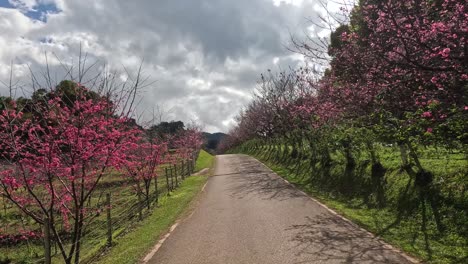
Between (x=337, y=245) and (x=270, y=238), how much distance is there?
1.57m

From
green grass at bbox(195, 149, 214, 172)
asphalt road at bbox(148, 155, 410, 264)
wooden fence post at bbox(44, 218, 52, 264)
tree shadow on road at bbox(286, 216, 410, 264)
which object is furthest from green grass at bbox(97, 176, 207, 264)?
green grass at bbox(195, 149, 214, 172)

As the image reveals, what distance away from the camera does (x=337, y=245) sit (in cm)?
780

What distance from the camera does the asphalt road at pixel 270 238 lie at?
7227 mm

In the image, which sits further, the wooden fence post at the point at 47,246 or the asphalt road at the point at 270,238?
the asphalt road at the point at 270,238

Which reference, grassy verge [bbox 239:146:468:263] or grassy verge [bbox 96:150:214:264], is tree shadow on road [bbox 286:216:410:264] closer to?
grassy verge [bbox 239:146:468:263]

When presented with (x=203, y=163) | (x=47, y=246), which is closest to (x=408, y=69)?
(x=47, y=246)

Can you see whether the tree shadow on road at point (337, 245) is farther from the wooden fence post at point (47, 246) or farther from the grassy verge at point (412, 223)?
the wooden fence post at point (47, 246)

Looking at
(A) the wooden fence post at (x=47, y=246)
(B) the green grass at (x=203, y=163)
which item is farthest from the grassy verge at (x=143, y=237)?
(B) the green grass at (x=203, y=163)

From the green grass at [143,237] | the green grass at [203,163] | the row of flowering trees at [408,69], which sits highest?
the row of flowering trees at [408,69]

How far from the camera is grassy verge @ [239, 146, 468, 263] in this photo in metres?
7.14

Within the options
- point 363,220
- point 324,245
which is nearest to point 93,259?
point 324,245

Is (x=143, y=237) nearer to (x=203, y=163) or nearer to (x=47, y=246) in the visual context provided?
(x=47, y=246)

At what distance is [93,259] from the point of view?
402 inches

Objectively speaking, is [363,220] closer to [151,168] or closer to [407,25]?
[407,25]
